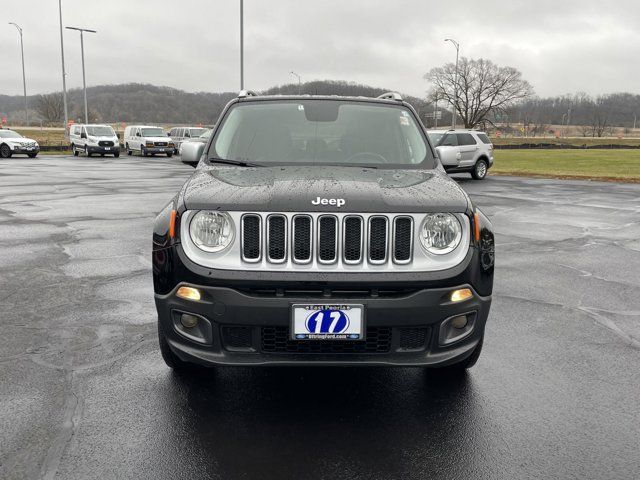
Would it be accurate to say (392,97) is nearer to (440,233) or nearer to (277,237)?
(440,233)

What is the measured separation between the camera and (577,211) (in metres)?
12.6

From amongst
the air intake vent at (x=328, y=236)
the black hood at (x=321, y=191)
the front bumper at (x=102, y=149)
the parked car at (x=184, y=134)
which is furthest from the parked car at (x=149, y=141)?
the air intake vent at (x=328, y=236)

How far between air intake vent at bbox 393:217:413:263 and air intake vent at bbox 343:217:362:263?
18 cm

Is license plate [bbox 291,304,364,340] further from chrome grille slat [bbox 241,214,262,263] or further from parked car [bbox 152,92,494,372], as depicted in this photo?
chrome grille slat [bbox 241,214,262,263]

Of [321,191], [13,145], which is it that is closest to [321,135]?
[321,191]

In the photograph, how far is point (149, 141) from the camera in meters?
37.8

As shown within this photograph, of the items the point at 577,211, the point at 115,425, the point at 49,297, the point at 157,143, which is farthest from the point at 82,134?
the point at 115,425

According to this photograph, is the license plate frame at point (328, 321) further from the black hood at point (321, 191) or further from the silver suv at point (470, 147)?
the silver suv at point (470, 147)

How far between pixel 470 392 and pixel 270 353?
1.32 m

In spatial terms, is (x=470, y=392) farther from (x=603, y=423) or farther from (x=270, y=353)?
(x=270, y=353)

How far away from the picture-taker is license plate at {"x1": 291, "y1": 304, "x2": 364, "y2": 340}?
2.98 metres

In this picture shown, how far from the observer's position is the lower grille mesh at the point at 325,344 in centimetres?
306

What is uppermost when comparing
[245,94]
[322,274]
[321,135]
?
[245,94]

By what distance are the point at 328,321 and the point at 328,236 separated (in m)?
0.43
